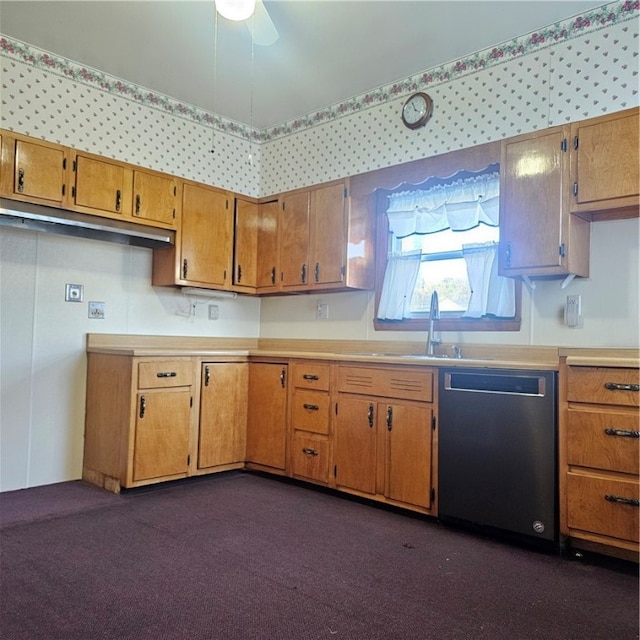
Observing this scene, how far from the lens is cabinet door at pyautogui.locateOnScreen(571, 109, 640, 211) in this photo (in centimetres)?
249

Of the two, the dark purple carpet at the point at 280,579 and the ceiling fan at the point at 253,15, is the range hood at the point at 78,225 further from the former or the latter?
the dark purple carpet at the point at 280,579

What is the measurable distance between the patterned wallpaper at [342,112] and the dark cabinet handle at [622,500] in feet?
6.28

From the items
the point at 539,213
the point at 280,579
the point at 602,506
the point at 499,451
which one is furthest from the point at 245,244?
the point at 602,506

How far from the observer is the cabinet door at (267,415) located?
3576 millimetres

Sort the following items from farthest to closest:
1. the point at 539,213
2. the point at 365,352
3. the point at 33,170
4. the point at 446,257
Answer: the point at 365,352
the point at 446,257
the point at 33,170
the point at 539,213

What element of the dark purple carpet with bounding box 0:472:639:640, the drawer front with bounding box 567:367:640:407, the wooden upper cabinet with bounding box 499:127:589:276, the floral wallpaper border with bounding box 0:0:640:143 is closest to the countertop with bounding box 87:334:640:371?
the drawer front with bounding box 567:367:640:407

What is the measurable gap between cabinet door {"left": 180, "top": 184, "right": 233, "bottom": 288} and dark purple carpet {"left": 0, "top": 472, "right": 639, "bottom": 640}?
168 centimetres

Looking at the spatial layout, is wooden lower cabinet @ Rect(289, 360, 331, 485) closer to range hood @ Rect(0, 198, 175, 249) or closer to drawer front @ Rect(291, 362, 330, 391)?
drawer front @ Rect(291, 362, 330, 391)

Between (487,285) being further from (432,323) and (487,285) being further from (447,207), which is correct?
(447,207)

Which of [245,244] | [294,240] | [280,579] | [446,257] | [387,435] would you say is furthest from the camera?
[245,244]

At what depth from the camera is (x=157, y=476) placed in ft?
10.7

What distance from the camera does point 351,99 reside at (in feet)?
12.8

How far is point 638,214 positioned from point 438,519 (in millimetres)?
1819

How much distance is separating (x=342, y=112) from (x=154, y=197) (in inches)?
60.1
